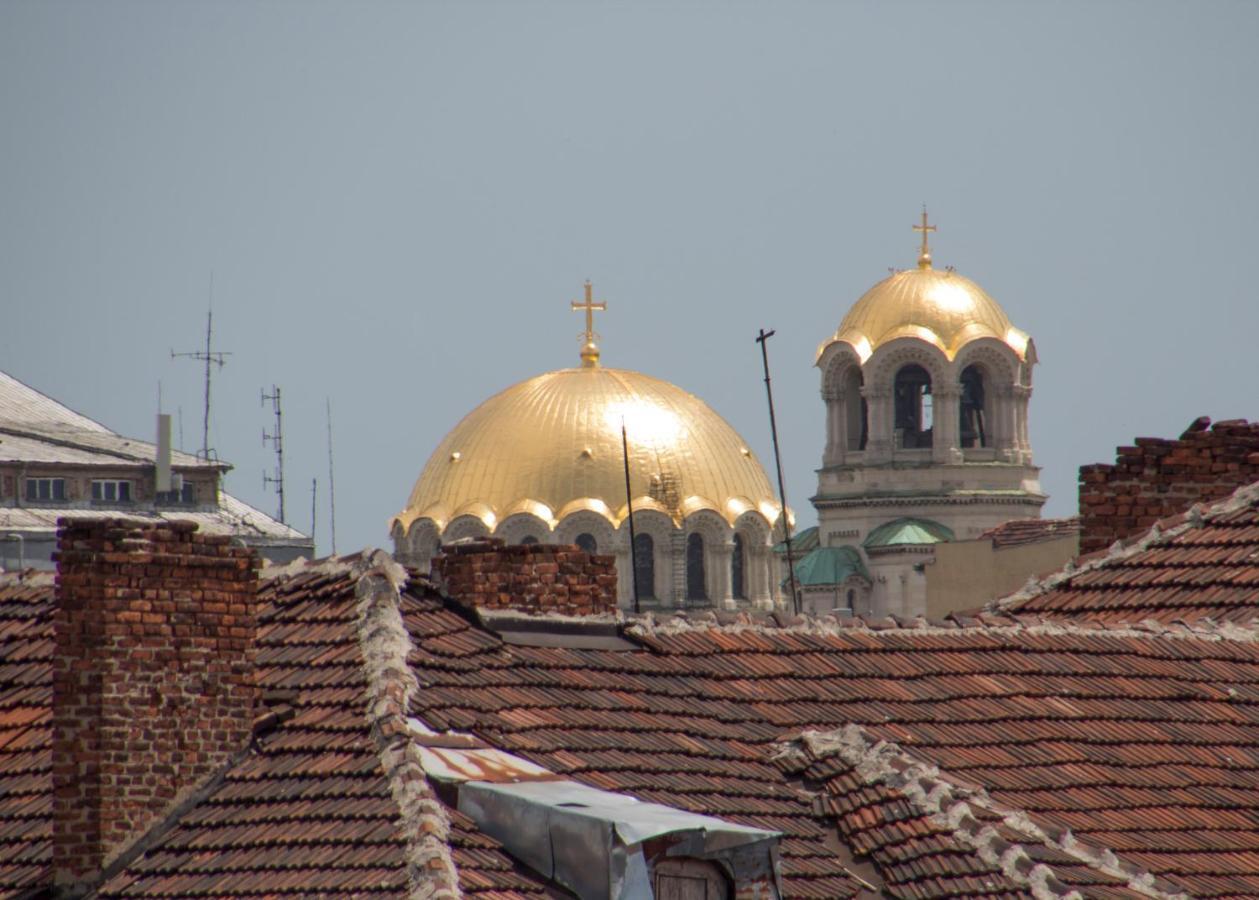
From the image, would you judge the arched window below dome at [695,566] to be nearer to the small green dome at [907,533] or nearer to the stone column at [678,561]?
the stone column at [678,561]

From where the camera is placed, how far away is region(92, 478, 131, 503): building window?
65.9 m

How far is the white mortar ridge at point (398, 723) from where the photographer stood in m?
11.6

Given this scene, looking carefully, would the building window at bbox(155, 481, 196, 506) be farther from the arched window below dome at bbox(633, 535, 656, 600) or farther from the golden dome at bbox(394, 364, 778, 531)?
the arched window below dome at bbox(633, 535, 656, 600)

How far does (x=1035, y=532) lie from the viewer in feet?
129

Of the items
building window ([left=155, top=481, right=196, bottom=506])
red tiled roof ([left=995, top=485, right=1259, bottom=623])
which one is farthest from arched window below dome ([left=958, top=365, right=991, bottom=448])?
red tiled roof ([left=995, top=485, right=1259, bottom=623])

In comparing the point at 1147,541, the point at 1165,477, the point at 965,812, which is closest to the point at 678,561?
the point at 1165,477

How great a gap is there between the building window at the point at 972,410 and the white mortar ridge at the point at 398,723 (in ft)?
237

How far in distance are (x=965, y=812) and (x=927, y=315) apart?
2819 inches

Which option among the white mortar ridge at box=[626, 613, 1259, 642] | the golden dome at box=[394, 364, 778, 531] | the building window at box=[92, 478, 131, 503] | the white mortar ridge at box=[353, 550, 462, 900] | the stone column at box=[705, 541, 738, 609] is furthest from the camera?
the stone column at box=[705, 541, 738, 609]

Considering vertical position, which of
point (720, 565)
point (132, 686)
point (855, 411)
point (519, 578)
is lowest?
point (132, 686)

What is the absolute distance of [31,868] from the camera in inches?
503

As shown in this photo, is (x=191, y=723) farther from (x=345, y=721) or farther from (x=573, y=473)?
(x=573, y=473)

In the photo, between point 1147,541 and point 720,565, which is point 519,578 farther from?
Answer: point 720,565

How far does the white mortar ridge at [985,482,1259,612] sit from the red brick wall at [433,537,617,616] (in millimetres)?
4141
